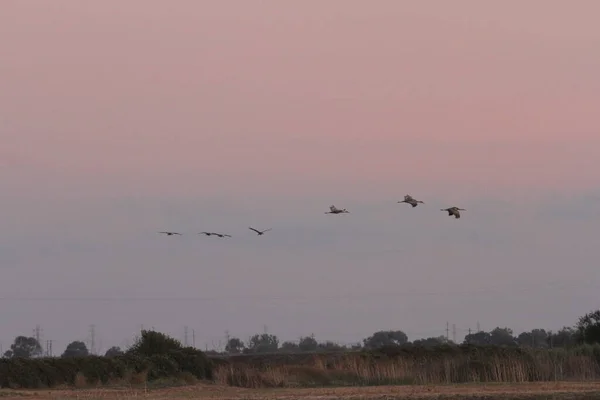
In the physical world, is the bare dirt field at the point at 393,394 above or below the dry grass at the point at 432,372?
below

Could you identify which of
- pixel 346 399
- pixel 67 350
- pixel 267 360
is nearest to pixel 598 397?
pixel 346 399

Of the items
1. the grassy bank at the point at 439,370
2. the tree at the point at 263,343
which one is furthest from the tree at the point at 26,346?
the grassy bank at the point at 439,370

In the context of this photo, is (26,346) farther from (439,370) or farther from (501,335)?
(439,370)

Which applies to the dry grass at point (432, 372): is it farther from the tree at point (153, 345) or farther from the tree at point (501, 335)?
the tree at point (501, 335)

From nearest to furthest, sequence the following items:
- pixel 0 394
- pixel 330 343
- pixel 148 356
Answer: pixel 0 394, pixel 148 356, pixel 330 343

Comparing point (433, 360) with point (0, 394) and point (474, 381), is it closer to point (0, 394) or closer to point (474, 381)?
point (474, 381)

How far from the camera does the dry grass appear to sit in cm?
6384

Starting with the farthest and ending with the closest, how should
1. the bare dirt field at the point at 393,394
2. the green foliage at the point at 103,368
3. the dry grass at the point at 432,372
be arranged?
the green foliage at the point at 103,368
the dry grass at the point at 432,372
the bare dirt field at the point at 393,394

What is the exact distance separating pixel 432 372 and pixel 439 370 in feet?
2.70

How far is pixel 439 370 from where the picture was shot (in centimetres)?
6594

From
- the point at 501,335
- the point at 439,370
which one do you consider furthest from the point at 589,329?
the point at 501,335

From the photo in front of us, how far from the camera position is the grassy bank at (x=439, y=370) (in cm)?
6400

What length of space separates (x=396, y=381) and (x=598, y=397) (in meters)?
20.4

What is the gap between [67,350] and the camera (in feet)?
550
